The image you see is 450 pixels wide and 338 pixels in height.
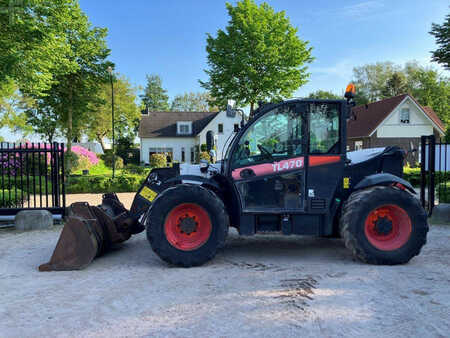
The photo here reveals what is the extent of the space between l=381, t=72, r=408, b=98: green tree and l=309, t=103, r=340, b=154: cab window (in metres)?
55.9

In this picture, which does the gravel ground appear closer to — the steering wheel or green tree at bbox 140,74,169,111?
the steering wheel

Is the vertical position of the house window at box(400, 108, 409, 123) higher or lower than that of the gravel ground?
higher

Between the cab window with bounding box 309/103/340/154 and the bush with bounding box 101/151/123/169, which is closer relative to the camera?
the cab window with bounding box 309/103/340/154

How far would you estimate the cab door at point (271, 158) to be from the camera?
5000 millimetres

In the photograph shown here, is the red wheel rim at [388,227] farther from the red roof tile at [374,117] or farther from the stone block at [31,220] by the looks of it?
the red roof tile at [374,117]

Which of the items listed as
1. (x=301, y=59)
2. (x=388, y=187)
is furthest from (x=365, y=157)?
(x=301, y=59)

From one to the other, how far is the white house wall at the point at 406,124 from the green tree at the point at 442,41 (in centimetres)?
1279

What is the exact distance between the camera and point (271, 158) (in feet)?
16.4

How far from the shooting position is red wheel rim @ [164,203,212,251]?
4.92 m

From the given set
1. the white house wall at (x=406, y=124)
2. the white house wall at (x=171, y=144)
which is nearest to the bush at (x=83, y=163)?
the white house wall at (x=171, y=144)

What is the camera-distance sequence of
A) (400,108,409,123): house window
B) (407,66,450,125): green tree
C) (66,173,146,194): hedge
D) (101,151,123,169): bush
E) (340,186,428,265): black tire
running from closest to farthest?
1. (340,186,428,265): black tire
2. (66,173,146,194): hedge
3. (400,108,409,123): house window
4. (101,151,123,169): bush
5. (407,66,450,125): green tree

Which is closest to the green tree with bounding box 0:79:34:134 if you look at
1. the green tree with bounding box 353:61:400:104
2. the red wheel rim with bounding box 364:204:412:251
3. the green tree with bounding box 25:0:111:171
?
the green tree with bounding box 25:0:111:171

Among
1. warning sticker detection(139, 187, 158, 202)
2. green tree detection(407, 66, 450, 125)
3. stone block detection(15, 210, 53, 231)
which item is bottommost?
stone block detection(15, 210, 53, 231)

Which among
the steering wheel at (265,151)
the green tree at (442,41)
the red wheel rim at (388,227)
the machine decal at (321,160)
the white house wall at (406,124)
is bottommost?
the red wheel rim at (388,227)
